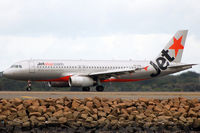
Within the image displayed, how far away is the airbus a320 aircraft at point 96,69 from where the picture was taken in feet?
125

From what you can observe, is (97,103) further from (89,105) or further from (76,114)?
(76,114)

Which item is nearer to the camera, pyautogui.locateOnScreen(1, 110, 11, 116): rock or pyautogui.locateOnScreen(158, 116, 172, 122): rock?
pyautogui.locateOnScreen(1, 110, 11, 116): rock

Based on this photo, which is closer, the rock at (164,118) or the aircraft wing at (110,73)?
the rock at (164,118)

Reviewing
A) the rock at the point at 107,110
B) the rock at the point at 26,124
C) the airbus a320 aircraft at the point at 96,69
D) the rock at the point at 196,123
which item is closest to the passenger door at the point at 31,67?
the airbus a320 aircraft at the point at 96,69

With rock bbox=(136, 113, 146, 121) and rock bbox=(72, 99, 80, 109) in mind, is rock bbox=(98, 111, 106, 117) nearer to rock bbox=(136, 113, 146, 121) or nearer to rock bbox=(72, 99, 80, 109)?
rock bbox=(72, 99, 80, 109)

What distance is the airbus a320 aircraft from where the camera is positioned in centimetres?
3803

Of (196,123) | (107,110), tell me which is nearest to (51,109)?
(107,110)

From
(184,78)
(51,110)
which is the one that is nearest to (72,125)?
(51,110)

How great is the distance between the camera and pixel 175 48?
43.8m

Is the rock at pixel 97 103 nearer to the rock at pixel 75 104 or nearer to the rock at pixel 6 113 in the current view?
the rock at pixel 75 104

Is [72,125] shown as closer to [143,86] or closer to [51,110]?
[51,110]

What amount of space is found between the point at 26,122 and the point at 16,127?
429mm

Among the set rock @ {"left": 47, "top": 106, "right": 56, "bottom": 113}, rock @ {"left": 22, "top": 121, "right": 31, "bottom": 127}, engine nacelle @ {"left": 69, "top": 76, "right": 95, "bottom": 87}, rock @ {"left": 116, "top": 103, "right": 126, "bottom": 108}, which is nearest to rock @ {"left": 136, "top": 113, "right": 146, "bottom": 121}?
rock @ {"left": 116, "top": 103, "right": 126, "bottom": 108}

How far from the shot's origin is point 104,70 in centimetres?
4091
